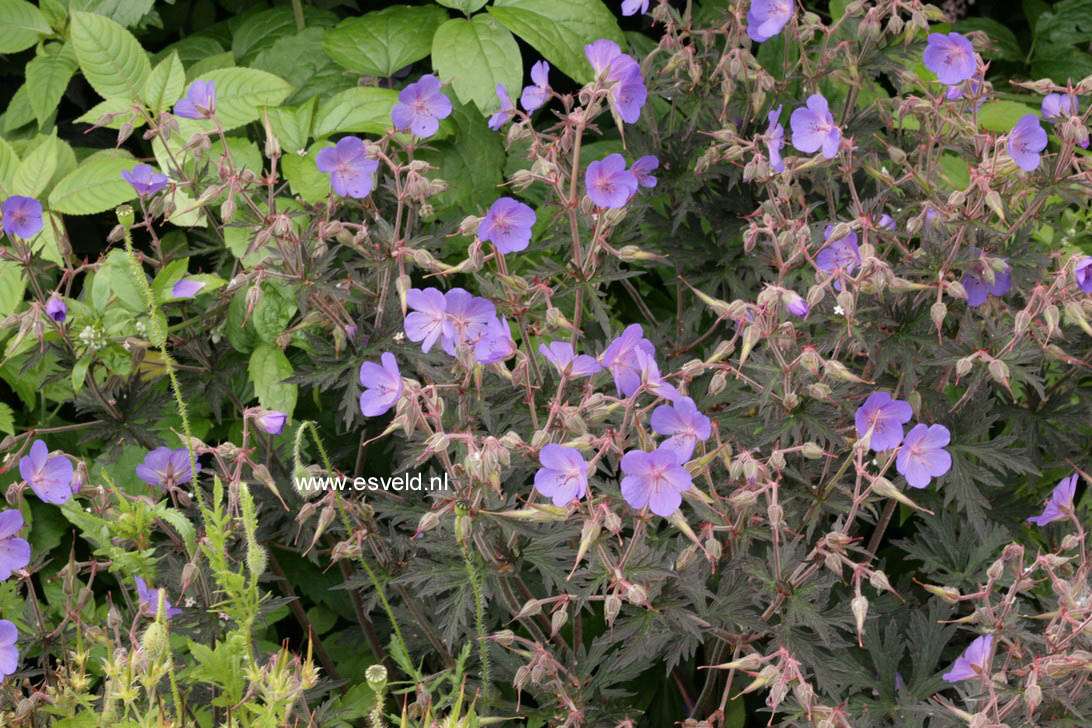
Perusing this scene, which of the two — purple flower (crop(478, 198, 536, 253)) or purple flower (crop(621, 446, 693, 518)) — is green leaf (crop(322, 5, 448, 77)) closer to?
purple flower (crop(478, 198, 536, 253))

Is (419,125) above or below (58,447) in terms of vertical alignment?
above

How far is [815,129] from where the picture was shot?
1.77 meters

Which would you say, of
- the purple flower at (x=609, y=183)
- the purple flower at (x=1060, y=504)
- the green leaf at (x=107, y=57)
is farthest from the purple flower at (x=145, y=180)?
the purple flower at (x=1060, y=504)

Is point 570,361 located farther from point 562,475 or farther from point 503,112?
point 503,112

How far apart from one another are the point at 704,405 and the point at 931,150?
0.60 m

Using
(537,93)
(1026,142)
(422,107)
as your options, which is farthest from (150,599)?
(1026,142)

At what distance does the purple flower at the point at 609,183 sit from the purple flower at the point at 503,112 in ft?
0.76

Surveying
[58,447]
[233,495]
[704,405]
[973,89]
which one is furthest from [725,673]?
[58,447]

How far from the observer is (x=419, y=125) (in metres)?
1.82

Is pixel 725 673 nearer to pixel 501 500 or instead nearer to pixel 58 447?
pixel 501 500

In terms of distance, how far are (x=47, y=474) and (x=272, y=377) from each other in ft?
1.19

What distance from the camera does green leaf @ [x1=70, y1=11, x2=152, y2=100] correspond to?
2010 millimetres

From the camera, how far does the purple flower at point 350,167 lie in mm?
1738

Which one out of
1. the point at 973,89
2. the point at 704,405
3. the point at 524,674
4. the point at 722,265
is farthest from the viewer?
the point at 722,265
